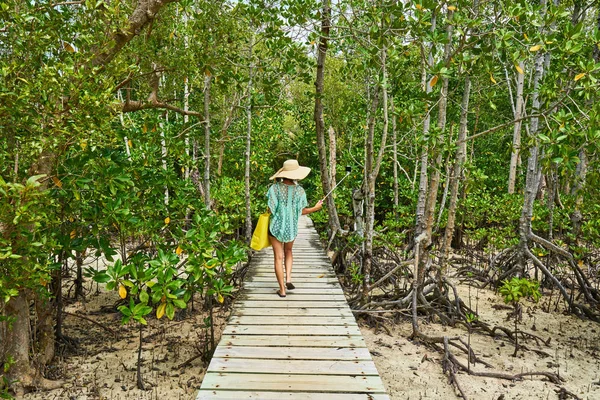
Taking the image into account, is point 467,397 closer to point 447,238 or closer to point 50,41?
point 447,238

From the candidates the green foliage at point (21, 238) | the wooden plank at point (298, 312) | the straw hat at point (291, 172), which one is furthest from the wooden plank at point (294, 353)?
the straw hat at point (291, 172)

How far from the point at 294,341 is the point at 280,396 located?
786mm

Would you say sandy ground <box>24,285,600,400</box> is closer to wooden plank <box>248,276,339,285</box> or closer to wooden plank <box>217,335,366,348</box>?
wooden plank <box>248,276,339,285</box>

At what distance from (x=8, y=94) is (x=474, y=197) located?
9.73 metres

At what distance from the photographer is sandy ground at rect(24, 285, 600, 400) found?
13.2 ft

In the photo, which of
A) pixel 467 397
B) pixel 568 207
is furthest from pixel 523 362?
pixel 568 207

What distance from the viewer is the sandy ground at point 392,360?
4.04 meters

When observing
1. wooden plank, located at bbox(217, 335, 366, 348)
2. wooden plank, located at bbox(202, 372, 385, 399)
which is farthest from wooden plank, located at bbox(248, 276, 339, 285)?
wooden plank, located at bbox(202, 372, 385, 399)

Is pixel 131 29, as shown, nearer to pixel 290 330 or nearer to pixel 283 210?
pixel 283 210

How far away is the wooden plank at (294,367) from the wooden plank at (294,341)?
0.87ft

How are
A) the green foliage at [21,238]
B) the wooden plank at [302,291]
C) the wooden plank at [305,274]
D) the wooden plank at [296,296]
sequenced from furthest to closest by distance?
the wooden plank at [305,274] → the wooden plank at [302,291] → the wooden plank at [296,296] → the green foliage at [21,238]

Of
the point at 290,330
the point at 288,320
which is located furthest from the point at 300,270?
the point at 290,330

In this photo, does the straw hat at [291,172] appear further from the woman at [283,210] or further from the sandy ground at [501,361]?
the sandy ground at [501,361]

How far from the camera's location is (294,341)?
11.0ft
